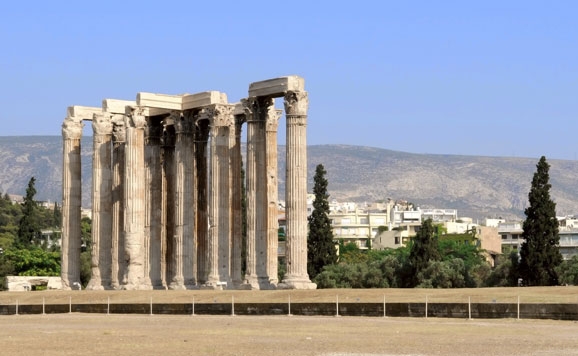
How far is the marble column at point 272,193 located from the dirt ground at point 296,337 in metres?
20.7

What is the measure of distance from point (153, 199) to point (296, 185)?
15104mm

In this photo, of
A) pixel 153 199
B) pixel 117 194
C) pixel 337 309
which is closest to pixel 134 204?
pixel 153 199

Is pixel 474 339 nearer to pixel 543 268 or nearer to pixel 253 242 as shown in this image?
pixel 253 242

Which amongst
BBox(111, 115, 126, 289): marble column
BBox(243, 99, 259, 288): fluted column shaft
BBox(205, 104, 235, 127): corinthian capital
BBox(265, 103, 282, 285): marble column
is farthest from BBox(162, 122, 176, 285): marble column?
BBox(243, 99, 259, 288): fluted column shaft

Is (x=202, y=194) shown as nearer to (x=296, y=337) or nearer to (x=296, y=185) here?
(x=296, y=185)

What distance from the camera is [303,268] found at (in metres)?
63.5

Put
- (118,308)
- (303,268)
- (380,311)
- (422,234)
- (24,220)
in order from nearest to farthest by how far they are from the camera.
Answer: (380,311), (118,308), (303,268), (422,234), (24,220)

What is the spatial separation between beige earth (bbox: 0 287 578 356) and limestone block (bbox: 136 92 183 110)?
835 inches

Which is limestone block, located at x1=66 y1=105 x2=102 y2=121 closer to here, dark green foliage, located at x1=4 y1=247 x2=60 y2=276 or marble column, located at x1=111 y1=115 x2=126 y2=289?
marble column, located at x1=111 y1=115 x2=126 y2=289

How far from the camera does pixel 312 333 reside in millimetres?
36781

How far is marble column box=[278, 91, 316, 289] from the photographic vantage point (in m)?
63.1

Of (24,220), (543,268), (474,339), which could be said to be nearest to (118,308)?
(474,339)

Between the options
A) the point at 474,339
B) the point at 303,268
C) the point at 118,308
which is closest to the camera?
the point at 474,339

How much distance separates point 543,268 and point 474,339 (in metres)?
55.6
